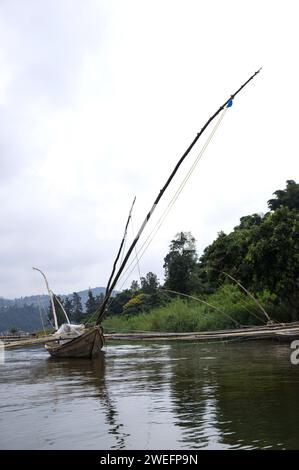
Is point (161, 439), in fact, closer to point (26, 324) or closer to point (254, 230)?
point (254, 230)

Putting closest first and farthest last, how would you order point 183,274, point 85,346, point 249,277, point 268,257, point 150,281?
point 85,346, point 268,257, point 249,277, point 183,274, point 150,281

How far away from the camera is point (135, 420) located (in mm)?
11195

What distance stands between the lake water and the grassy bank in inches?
440

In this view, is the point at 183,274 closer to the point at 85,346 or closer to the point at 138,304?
the point at 138,304

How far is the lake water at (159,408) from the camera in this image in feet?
30.9

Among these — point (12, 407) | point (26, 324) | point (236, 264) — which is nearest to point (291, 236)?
point (236, 264)

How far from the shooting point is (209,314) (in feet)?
124

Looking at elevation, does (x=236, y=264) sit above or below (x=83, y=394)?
above

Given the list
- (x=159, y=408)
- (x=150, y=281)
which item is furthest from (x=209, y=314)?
(x=150, y=281)

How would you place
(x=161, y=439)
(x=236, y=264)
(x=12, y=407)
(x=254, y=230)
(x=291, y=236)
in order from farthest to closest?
(x=236, y=264)
(x=254, y=230)
(x=291, y=236)
(x=12, y=407)
(x=161, y=439)

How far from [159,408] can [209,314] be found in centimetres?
2582

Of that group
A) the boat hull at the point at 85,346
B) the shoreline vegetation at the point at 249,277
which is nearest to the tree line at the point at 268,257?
the shoreline vegetation at the point at 249,277

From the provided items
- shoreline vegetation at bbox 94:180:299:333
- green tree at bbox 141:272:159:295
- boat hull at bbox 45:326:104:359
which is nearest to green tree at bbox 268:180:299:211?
shoreline vegetation at bbox 94:180:299:333
